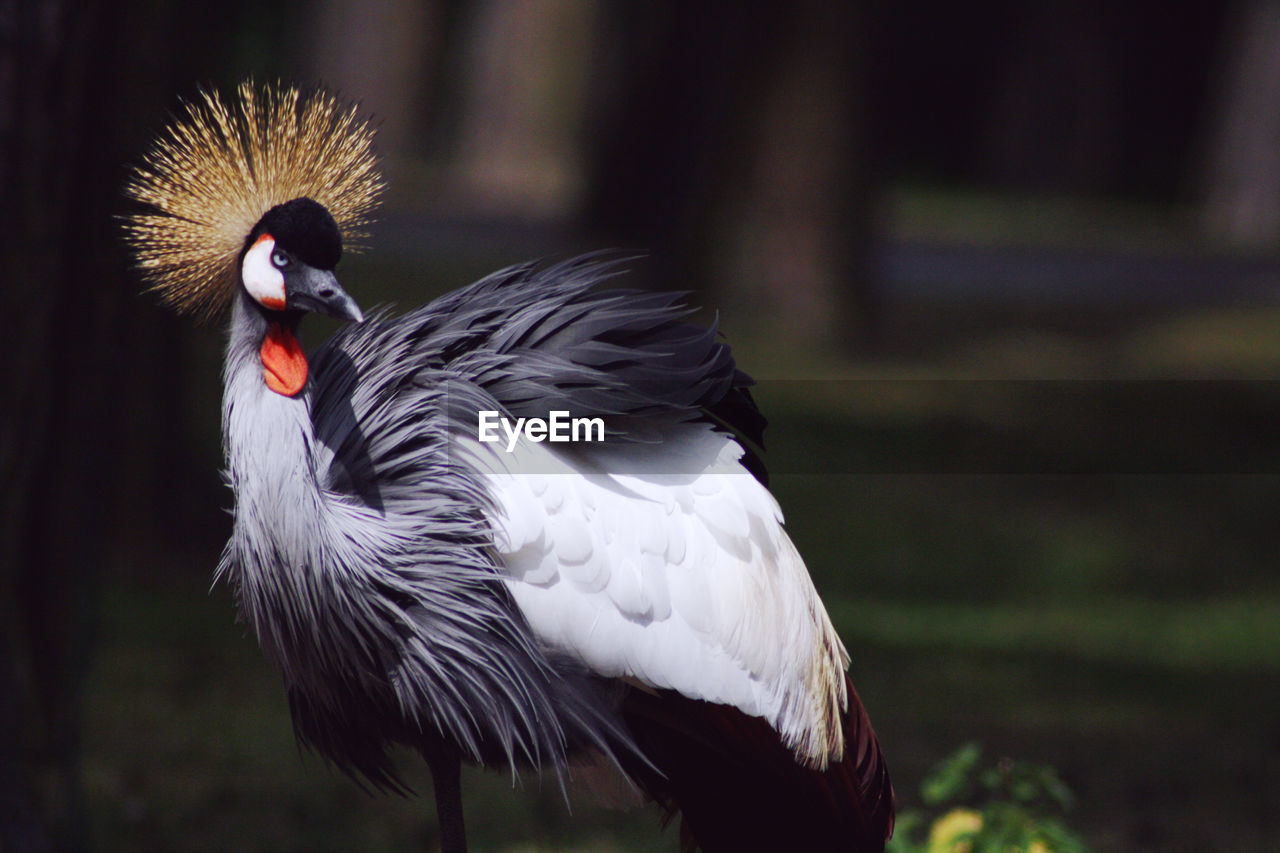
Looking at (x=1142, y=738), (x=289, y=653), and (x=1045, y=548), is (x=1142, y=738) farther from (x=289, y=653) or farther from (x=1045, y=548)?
(x=289, y=653)

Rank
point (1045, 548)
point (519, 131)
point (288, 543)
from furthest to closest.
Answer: point (519, 131)
point (1045, 548)
point (288, 543)

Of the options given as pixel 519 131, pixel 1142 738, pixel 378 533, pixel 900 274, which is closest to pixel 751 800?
pixel 378 533

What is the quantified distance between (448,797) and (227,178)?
0.98 metres

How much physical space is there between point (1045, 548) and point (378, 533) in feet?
17.0

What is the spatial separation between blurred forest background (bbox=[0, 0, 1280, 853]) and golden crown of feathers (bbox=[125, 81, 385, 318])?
988 mm

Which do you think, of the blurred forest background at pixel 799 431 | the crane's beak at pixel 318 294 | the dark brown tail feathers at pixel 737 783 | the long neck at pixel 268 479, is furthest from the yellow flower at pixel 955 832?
the crane's beak at pixel 318 294

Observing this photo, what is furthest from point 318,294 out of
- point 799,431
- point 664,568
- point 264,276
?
point 799,431

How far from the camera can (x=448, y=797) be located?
2475 mm

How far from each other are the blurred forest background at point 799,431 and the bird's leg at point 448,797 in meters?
1.26

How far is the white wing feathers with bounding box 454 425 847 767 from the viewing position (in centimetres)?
229

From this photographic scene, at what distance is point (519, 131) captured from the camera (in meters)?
19.3

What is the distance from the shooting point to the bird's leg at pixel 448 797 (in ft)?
8.04

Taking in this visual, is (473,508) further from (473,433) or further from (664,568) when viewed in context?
(664,568)

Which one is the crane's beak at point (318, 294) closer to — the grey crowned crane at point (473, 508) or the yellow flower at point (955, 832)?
the grey crowned crane at point (473, 508)
